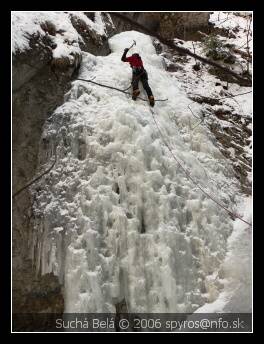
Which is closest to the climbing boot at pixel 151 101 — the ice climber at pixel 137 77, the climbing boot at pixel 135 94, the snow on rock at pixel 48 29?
the ice climber at pixel 137 77

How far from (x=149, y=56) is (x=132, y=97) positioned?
2389 millimetres

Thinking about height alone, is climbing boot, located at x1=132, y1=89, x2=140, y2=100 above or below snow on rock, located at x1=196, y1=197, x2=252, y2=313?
above

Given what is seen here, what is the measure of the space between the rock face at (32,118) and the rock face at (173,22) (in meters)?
3.58

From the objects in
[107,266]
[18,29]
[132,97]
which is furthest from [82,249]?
[18,29]

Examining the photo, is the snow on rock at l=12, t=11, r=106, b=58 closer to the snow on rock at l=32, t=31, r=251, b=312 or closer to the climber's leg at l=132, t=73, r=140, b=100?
Answer: the snow on rock at l=32, t=31, r=251, b=312

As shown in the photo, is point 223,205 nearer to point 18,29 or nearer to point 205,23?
point 18,29

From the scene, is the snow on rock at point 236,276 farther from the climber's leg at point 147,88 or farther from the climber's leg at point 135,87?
the climber's leg at point 135,87

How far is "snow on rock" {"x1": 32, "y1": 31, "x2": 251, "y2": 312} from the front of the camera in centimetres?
555

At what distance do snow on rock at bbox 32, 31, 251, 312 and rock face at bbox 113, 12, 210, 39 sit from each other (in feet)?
15.9

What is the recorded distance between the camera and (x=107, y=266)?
5605 millimetres

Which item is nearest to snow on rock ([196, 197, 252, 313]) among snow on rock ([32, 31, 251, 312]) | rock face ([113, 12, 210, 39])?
snow on rock ([32, 31, 251, 312])

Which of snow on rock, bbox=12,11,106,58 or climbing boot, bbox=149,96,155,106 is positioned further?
climbing boot, bbox=149,96,155,106

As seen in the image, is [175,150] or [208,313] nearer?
[208,313]

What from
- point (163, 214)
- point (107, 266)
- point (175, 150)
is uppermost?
point (175, 150)
